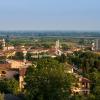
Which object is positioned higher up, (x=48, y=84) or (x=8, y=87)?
(x=48, y=84)

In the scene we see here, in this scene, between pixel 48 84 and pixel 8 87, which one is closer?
pixel 48 84

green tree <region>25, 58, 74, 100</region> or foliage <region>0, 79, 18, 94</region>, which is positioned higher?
green tree <region>25, 58, 74, 100</region>

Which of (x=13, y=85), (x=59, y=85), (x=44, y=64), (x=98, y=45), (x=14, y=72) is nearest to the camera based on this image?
(x=59, y=85)

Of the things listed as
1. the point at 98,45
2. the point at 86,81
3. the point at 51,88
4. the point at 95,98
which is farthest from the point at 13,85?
the point at 98,45

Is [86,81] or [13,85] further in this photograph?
[86,81]

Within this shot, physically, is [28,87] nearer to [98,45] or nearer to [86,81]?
[86,81]

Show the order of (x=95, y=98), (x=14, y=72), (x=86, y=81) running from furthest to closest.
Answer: (x=14, y=72) → (x=86, y=81) → (x=95, y=98)

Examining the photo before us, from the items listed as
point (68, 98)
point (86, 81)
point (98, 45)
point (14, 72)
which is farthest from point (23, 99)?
point (98, 45)

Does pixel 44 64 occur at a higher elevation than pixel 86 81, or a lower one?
higher
